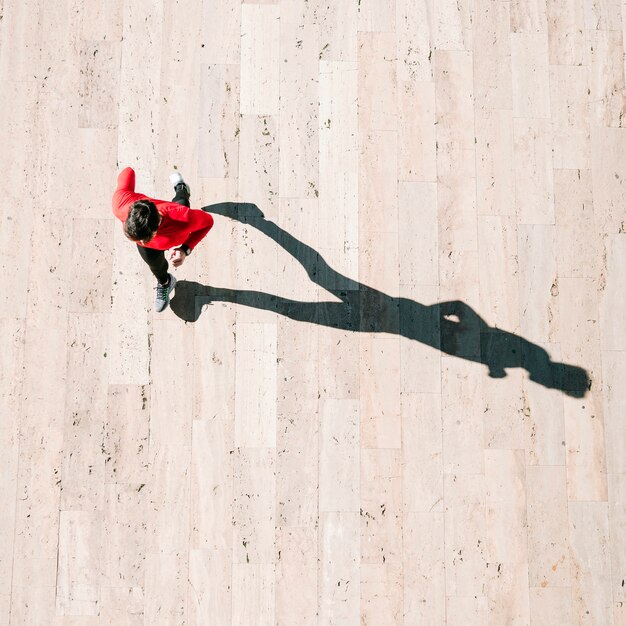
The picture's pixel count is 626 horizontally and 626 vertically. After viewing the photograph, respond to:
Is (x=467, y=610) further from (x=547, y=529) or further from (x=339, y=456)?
(x=339, y=456)

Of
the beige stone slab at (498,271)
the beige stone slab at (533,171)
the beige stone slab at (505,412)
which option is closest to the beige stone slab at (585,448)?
the beige stone slab at (505,412)

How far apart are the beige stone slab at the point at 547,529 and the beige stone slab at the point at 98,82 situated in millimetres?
4653

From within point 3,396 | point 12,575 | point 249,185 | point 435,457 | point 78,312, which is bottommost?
point 12,575

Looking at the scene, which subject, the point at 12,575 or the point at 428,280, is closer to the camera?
the point at 12,575

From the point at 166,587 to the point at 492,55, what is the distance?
17.2ft

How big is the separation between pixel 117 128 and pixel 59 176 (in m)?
0.64

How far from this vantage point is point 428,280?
16.4ft

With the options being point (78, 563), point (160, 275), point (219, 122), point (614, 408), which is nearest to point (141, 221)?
point (160, 275)

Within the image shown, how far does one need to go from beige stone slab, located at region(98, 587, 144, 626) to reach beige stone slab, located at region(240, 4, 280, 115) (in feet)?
13.3

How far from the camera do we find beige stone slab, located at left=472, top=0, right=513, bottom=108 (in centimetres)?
518

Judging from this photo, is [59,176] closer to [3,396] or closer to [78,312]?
[78,312]

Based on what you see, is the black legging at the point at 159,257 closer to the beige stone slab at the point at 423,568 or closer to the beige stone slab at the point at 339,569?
the beige stone slab at the point at 339,569

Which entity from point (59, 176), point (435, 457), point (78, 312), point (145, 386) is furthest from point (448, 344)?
point (59, 176)

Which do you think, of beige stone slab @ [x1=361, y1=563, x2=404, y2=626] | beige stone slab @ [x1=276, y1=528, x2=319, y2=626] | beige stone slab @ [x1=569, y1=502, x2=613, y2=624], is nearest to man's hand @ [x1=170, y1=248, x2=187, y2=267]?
beige stone slab @ [x1=276, y1=528, x2=319, y2=626]
